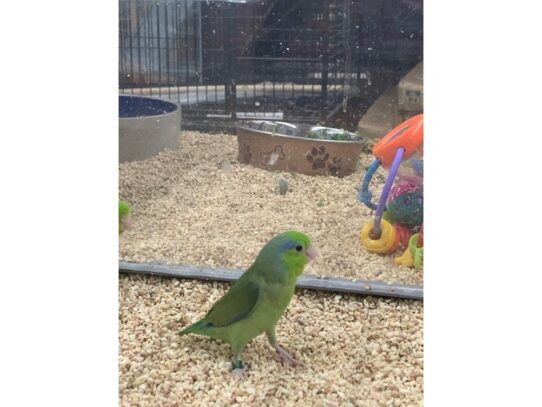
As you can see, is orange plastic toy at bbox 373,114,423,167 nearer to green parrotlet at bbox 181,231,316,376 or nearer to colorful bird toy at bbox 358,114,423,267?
colorful bird toy at bbox 358,114,423,267

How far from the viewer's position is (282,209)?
5.03 ft

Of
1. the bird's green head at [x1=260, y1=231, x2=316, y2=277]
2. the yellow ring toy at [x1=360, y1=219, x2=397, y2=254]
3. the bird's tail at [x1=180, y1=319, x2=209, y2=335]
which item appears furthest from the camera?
the yellow ring toy at [x1=360, y1=219, x2=397, y2=254]

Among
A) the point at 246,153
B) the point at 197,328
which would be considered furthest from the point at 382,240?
the point at 197,328

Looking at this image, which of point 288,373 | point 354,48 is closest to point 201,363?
point 288,373

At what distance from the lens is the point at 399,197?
1.55m

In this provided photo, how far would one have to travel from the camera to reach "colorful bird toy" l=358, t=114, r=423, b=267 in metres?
1.45

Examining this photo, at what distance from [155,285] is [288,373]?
1.60 feet

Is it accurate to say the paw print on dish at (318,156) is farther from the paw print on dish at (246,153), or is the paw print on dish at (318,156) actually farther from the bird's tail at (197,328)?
the bird's tail at (197,328)

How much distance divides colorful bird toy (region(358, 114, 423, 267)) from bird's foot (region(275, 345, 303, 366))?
36 cm

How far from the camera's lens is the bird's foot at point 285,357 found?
136cm

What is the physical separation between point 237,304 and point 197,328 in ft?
0.44

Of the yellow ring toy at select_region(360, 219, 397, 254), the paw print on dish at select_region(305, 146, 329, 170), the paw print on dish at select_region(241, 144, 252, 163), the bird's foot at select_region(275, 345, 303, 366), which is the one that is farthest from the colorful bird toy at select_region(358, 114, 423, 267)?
the bird's foot at select_region(275, 345, 303, 366)

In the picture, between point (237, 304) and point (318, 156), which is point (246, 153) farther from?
point (237, 304)
